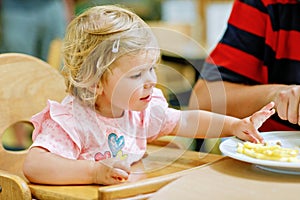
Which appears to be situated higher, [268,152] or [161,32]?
[161,32]

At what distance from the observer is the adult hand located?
112 centimetres

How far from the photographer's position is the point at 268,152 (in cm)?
100

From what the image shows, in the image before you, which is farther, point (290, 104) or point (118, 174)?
point (290, 104)

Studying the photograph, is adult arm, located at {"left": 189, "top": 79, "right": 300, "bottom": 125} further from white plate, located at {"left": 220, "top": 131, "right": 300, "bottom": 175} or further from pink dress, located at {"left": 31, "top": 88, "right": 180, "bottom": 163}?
pink dress, located at {"left": 31, "top": 88, "right": 180, "bottom": 163}

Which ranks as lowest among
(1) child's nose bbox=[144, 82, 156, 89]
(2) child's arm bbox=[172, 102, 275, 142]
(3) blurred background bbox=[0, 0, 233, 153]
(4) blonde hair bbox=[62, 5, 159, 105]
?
(3) blurred background bbox=[0, 0, 233, 153]

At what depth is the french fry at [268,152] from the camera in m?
0.99

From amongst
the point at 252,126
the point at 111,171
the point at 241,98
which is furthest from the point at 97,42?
the point at 241,98

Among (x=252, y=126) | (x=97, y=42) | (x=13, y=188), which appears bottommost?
(x=13, y=188)

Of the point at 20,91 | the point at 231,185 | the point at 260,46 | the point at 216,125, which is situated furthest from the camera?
the point at 260,46

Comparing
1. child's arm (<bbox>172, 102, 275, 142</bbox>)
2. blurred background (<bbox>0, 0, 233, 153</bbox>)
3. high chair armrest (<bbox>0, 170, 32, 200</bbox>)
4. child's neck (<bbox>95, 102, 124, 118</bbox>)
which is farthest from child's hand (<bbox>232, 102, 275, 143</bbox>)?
high chair armrest (<bbox>0, 170, 32, 200</bbox>)

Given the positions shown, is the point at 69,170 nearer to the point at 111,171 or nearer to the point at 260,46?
the point at 111,171

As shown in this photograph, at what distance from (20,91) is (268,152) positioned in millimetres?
568

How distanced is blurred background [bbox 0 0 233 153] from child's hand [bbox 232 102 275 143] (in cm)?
12

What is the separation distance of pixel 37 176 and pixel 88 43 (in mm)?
236
